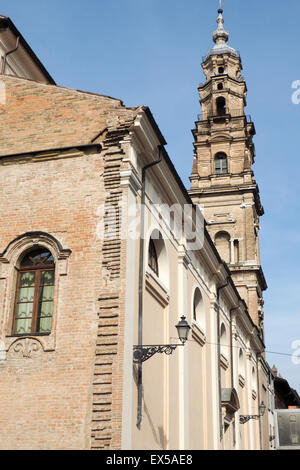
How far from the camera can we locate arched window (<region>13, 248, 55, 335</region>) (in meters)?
12.2

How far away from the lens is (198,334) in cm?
1852

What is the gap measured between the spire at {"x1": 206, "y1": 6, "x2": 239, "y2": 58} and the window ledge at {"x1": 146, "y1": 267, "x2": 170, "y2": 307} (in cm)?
3251

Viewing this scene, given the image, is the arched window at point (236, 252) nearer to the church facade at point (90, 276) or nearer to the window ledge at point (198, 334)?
the window ledge at point (198, 334)

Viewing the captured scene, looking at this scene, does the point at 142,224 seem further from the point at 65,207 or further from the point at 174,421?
the point at 174,421

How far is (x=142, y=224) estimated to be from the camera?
13.3 m

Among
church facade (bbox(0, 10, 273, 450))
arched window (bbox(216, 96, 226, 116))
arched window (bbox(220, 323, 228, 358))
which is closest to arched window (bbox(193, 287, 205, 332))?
church facade (bbox(0, 10, 273, 450))

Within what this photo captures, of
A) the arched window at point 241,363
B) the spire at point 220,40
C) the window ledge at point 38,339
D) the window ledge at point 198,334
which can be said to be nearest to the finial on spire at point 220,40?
the spire at point 220,40

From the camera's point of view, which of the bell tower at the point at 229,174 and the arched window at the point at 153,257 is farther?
the bell tower at the point at 229,174

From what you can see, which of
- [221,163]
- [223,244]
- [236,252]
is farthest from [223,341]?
[221,163]

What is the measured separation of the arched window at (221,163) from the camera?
39000 millimetres

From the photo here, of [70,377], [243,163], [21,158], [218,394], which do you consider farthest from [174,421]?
[243,163]

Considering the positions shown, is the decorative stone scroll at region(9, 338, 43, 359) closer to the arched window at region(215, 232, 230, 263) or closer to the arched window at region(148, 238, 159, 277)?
the arched window at region(148, 238, 159, 277)

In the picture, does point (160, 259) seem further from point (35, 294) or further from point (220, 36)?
point (220, 36)

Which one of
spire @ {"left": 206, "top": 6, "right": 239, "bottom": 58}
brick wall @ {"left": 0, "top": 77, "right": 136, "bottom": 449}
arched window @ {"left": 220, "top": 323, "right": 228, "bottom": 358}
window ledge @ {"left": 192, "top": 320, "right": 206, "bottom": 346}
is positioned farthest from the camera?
spire @ {"left": 206, "top": 6, "right": 239, "bottom": 58}
